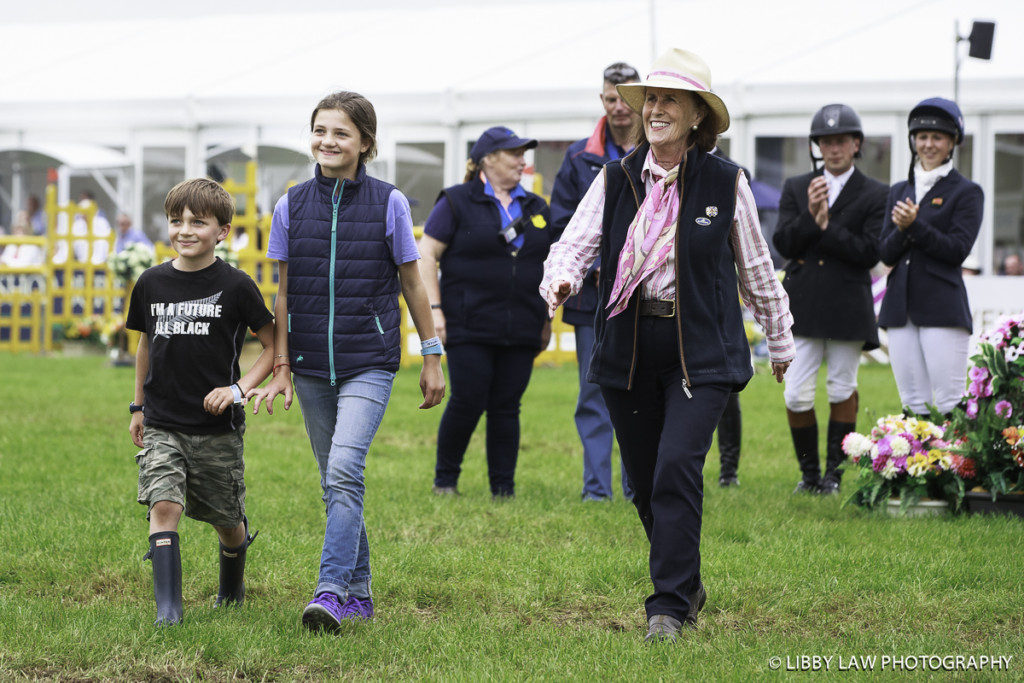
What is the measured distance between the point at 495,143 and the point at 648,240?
3.10 meters

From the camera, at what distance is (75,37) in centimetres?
2655

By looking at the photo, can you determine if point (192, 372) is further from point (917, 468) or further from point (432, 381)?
point (917, 468)

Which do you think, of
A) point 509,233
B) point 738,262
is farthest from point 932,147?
point 738,262

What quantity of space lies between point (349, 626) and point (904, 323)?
4.11m

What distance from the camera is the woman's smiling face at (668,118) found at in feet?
14.4

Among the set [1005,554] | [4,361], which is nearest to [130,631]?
[1005,554]

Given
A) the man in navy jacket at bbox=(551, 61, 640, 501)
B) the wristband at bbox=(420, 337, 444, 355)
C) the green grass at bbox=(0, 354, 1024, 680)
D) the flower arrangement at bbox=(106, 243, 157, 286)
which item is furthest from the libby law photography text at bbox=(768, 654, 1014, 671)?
the flower arrangement at bbox=(106, 243, 157, 286)

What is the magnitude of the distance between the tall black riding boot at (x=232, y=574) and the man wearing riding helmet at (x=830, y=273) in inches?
153

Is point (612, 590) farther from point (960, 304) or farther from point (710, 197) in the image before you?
point (960, 304)

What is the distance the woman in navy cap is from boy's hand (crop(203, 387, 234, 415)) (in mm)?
2925

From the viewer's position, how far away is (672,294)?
4324 mm

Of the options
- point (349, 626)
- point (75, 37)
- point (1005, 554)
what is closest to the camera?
point (349, 626)

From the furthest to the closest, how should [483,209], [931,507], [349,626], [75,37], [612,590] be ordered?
[75,37]
[483,209]
[931,507]
[612,590]
[349,626]

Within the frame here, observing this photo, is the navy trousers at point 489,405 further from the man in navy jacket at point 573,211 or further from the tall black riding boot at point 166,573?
the tall black riding boot at point 166,573
